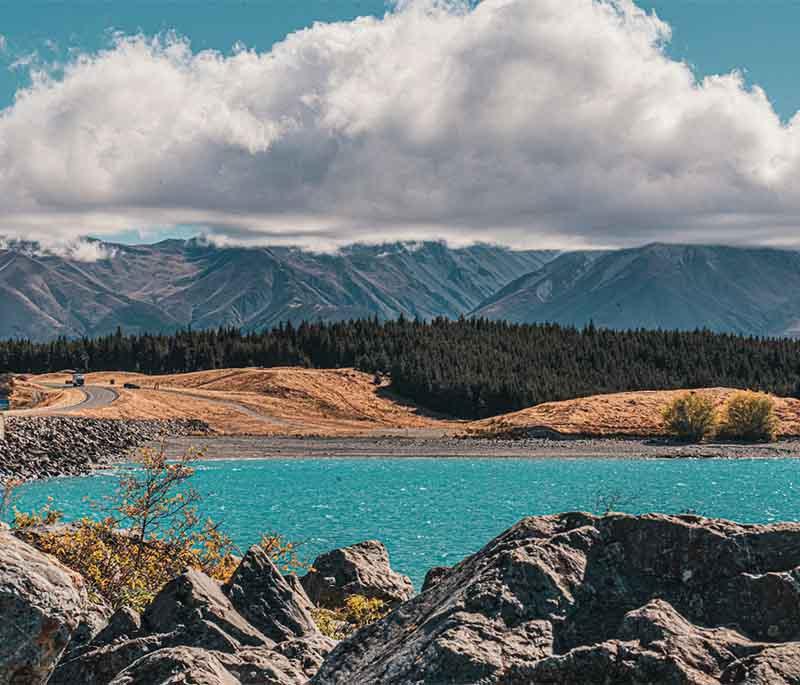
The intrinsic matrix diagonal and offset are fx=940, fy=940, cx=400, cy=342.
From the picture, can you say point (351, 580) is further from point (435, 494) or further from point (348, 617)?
point (435, 494)

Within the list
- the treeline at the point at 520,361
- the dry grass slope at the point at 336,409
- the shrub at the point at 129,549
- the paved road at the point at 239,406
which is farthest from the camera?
the treeline at the point at 520,361

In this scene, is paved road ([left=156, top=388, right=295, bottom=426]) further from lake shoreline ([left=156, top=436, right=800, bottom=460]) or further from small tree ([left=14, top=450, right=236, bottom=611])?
small tree ([left=14, top=450, right=236, bottom=611])

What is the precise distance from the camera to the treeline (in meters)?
161

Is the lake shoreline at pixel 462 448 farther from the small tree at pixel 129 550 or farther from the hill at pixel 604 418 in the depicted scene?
the small tree at pixel 129 550

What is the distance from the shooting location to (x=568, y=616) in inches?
286

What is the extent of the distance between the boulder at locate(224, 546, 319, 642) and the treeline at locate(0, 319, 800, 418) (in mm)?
142603

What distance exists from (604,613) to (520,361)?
171702 millimetres

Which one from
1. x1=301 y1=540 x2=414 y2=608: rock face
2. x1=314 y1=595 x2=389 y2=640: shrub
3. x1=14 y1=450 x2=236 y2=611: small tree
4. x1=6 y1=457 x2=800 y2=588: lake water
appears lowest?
x1=6 y1=457 x2=800 y2=588: lake water

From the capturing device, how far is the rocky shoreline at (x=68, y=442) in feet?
276

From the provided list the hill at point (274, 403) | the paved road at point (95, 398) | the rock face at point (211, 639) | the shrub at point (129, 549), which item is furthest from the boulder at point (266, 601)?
the paved road at point (95, 398)

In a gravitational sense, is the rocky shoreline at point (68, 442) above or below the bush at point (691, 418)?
below

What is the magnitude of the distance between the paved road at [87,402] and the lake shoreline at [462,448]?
53.1 feet

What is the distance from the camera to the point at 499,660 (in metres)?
6.61

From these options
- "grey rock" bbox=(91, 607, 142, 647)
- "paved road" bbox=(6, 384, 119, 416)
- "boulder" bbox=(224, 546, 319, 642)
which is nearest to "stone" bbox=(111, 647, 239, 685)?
"grey rock" bbox=(91, 607, 142, 647)
